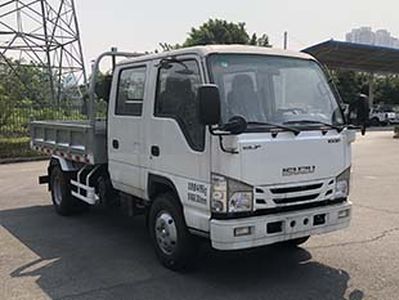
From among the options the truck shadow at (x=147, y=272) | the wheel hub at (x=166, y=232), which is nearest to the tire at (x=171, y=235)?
the wheel hub at (x=166, y=232)

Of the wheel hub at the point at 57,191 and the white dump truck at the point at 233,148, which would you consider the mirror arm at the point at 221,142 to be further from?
the wheel hub at the point at 57,191

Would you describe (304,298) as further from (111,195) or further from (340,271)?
(111,195)

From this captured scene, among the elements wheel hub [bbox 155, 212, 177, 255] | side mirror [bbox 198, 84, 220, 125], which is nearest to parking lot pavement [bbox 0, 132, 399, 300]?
wheel hub [bbox 155, 212, 177, 255]

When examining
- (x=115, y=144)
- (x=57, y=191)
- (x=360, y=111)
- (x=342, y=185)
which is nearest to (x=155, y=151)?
(x=115, y=144)

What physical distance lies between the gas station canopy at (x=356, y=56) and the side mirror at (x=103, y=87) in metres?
31.0

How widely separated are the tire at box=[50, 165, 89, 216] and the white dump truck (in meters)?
2.45

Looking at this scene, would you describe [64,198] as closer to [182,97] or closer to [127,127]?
[127,127]

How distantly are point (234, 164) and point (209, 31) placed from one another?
50696 mm

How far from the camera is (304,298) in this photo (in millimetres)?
5348

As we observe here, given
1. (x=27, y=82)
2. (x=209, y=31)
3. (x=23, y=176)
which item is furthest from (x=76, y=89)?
(x=209, y=31)

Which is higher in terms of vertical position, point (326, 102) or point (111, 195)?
point (326, 102)

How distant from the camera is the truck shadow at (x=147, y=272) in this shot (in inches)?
219

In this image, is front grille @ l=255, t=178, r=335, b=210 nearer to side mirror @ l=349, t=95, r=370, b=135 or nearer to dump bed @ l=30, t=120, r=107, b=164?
side mirror @ l=349, t=95, r=370, b=135

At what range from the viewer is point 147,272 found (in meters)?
6.22
